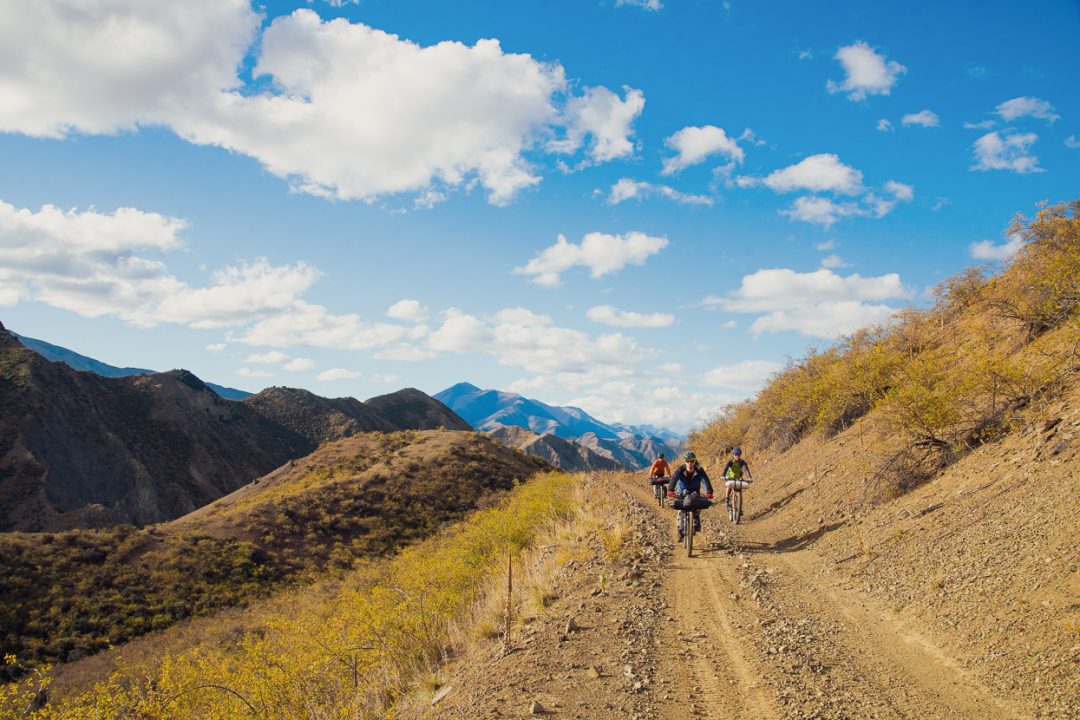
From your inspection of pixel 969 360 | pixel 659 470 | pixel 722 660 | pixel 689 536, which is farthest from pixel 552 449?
pixel 722 660

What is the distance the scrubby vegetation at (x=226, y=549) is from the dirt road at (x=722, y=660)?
18400 millimetres

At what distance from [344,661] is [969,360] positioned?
15.6 m

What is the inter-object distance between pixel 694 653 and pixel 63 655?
86.7 ft

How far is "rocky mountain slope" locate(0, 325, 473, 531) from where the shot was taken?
53.6 m

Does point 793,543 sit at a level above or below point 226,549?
above

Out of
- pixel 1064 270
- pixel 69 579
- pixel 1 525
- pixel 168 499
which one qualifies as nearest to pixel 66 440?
pixel 168 499

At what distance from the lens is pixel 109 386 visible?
3211 inches

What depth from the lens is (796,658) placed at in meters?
5.98

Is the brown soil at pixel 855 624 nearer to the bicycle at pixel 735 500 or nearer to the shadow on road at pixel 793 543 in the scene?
the shadow on road at pixel 793 543

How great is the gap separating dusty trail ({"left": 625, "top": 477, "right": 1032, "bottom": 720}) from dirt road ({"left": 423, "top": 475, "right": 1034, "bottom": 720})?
16 millimetres

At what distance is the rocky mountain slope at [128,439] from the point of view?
2111 inches

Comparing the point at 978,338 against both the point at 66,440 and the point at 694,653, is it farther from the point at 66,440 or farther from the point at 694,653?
the point at 66,440

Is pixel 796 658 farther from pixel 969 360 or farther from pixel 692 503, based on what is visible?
pixel 969 360

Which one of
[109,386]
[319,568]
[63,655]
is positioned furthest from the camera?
[109,386]
